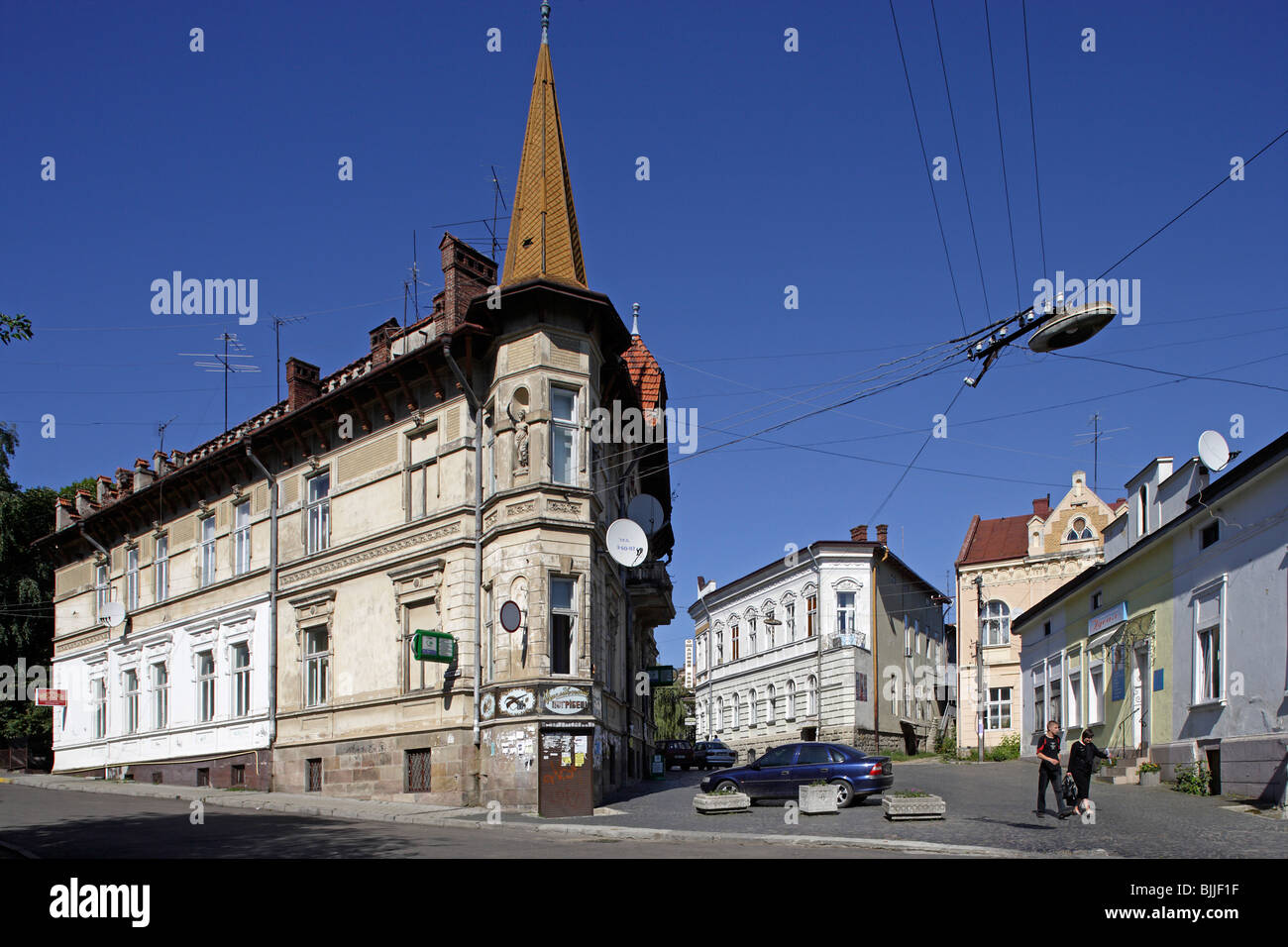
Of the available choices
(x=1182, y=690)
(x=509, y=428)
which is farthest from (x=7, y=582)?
(x=1182, y=690)

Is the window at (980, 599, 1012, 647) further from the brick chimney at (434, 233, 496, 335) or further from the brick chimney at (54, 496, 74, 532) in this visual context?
the brick chimney at (54, 496, 74, 532)

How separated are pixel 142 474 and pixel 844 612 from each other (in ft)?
107

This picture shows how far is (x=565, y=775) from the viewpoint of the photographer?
909 inches

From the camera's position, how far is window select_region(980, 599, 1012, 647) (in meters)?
56.5

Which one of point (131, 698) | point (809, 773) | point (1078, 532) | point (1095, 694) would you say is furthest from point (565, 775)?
point (1078, 532)

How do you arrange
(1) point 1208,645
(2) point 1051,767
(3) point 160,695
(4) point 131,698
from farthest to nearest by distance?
(4) point 131,698 < (3) point 160,695 < (1) point 1208,645 < (2) point 1051,767

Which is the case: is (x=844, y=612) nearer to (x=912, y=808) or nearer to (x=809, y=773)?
(x=809, y=773)

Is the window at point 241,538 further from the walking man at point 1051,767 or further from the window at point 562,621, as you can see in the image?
the walking man at point 1051,767

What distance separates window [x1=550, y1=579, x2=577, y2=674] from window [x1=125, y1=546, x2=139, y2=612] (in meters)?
22.5

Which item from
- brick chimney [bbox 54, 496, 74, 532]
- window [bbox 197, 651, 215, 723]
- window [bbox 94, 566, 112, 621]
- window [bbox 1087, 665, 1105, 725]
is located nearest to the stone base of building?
window [bbox 197, 651, 215, 723]

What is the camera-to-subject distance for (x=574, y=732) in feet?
77.6

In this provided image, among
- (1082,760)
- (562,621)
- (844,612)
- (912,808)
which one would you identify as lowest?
(912,808)
